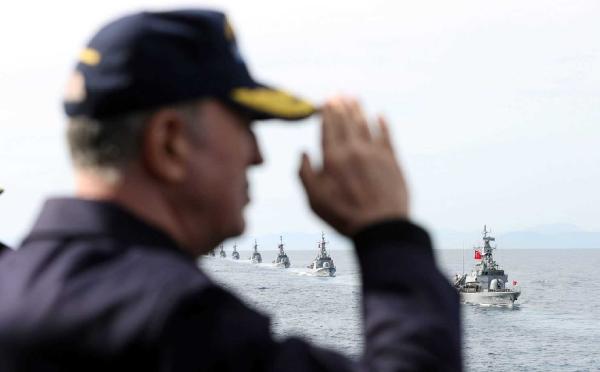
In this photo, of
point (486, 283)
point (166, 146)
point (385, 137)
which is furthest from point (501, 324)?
point (166, 146)

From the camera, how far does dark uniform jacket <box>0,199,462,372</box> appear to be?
1501mm

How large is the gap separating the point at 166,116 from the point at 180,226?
233 mm

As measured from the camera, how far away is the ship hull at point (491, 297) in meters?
118

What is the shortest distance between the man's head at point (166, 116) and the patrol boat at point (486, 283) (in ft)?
376

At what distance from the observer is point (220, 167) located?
1.74 m

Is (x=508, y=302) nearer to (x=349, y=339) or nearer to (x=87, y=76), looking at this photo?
(x=349, y=339)

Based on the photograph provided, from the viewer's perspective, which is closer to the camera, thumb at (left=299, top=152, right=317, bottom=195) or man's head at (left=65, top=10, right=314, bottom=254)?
man's head at (left=65, top=10, right=314, bottom=254)

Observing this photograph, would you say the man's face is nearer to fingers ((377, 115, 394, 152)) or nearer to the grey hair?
the grey hair

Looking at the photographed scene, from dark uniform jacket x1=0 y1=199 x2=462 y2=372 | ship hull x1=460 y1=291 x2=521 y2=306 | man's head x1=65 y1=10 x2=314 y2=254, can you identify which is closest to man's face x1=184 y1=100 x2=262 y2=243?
man's head x1=65 y1=10 x2=314 y2=254

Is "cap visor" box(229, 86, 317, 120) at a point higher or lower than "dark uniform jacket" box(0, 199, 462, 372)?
higher

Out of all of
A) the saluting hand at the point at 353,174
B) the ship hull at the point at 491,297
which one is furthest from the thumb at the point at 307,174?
the ship hull at the point at 491,297

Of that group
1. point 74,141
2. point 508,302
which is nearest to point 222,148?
point 74,141

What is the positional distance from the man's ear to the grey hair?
0.04 feet

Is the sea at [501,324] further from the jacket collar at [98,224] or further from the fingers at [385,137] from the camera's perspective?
the jacket collar at [98,224]
